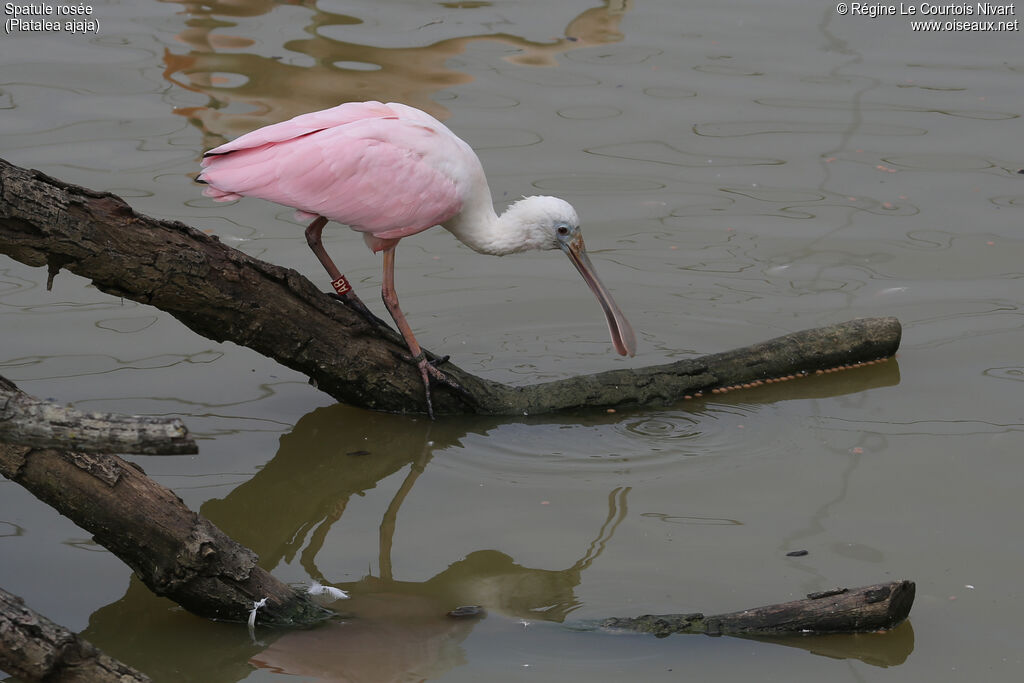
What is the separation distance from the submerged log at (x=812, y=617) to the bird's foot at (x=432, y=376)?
1.64 meters

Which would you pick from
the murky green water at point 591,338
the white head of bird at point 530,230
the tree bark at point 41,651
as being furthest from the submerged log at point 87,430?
the white head of bird at point 530,230

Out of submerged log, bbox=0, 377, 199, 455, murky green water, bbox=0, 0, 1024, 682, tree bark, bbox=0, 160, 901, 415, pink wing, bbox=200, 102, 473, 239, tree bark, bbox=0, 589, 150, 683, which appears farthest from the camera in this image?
pink wing, bbox=200, 102, 473, 239

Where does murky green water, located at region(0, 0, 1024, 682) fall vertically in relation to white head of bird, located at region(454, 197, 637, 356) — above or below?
below

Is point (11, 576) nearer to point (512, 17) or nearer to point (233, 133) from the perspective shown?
point (233, 133)

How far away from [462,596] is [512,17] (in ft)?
23.6

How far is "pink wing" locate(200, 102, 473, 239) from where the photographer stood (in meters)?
5.24

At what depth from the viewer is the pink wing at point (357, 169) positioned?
524 cm

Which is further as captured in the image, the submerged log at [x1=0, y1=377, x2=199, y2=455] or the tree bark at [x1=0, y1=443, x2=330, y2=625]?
the tree bark at [x1=0, y1=443, x2=330, y2=625]

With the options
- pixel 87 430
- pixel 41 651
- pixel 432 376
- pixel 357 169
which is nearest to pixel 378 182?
pixel 357 169

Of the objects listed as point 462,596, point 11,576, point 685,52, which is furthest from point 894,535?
point 685,52

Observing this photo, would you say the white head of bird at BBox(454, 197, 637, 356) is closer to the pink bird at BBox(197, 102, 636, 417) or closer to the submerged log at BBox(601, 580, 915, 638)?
the pink bird at BBox(197, 102, 636, 417)

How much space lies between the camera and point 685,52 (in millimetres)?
9945

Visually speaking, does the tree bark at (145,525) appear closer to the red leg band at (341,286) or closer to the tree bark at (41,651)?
the tree bark at (41,651)

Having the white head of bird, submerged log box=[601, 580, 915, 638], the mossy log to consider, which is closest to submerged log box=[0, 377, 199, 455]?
the mossy log
